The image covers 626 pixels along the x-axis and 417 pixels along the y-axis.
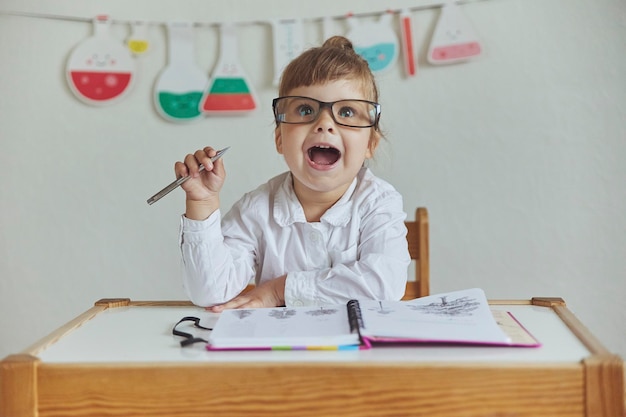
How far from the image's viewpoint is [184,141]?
1949mm

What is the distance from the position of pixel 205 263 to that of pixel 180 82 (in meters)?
0.94

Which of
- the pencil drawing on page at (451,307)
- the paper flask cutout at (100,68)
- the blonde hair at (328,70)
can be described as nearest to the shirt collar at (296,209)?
the blonde hair at (328,70)

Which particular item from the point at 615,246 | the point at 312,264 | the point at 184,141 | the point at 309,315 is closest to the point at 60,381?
the point at 309,315

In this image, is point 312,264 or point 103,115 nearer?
point 312,264

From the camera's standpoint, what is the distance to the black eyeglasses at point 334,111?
1.17 m

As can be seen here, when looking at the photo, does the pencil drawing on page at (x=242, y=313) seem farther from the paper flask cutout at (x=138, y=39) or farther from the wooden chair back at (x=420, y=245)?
the paper flask cutout at (x=138, y=39)

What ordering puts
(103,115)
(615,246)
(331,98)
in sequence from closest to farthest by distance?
(331,98), (615,246), (103,115)

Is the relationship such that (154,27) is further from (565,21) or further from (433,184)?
(565,21)

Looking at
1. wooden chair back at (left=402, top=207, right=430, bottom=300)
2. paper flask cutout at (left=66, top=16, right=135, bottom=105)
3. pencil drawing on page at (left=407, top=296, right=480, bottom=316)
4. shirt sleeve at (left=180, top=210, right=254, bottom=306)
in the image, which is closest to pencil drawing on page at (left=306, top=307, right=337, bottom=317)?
pencil drawing on page at (left=407, top=296, right=480, bottom=316)

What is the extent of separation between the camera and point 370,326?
2.62ft

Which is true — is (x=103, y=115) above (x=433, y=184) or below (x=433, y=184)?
above

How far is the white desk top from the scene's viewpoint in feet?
2.38

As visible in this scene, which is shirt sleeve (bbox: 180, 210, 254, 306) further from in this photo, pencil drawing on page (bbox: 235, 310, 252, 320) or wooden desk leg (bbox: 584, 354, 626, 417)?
wooden desk leg (bbox: 584, 354, 626, 417)

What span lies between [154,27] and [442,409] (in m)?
1.55
